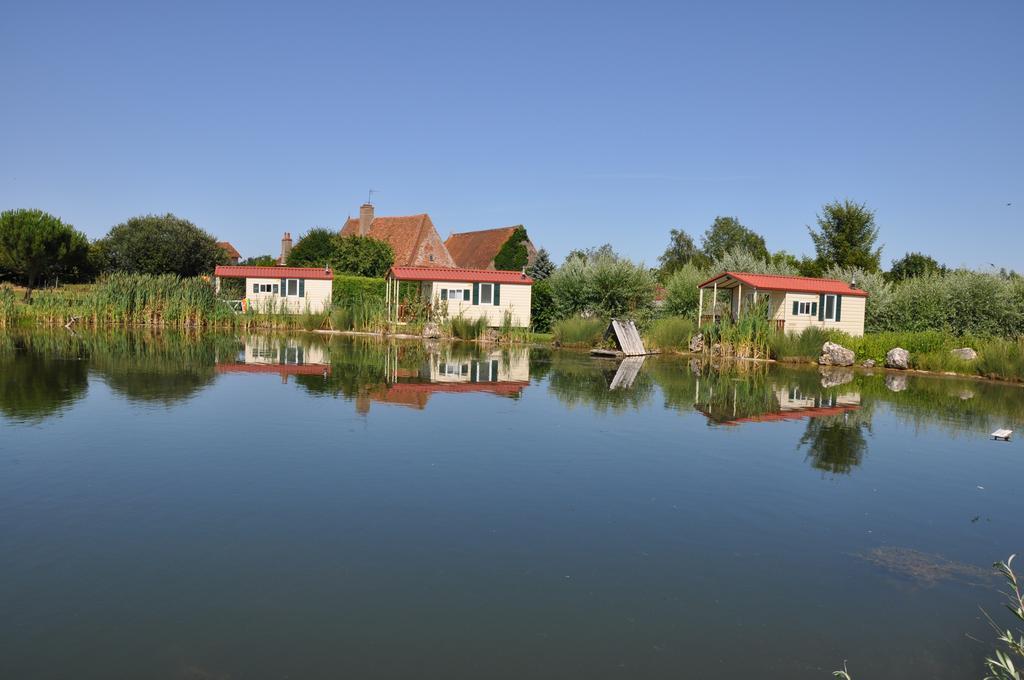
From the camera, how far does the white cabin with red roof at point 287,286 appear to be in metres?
37.6

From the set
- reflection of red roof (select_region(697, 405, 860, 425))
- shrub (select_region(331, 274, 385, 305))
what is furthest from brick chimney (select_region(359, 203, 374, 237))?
reflection of red roof (select_region(697, 405, 860, 425))

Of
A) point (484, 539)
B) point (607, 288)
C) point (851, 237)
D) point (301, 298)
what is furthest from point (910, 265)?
point (484, 539)

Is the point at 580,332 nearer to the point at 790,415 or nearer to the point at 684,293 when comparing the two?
the point at 684,293

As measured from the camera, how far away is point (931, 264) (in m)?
45.8

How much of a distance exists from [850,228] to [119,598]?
40.5 metres

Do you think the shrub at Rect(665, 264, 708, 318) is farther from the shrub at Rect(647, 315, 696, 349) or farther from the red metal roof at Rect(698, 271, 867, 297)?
the shrub at Rect(647, 315, 696, 349)

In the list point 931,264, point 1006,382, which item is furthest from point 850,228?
point 1006,382

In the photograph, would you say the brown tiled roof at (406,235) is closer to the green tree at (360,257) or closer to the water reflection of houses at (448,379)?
the green tree at (360,257)

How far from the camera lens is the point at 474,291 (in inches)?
1421

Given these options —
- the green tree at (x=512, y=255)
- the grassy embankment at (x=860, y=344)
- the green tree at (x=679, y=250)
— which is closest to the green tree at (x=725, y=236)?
the green tree at (x=679, y=250)

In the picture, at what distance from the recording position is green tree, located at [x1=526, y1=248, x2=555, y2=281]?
167ft

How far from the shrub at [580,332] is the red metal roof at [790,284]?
14.1 ft

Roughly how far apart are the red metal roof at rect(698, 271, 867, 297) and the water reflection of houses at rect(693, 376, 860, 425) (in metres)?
10.1

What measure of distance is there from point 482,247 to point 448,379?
37051mm
